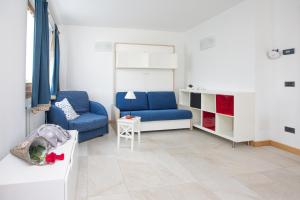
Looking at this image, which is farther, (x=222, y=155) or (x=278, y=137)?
(x=278, y=137)

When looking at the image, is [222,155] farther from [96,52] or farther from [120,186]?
[96,52]

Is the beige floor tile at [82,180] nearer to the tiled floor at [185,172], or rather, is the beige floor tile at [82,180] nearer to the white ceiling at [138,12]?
the tiled floor at [185,172]

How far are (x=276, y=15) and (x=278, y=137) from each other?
2037 millimetres

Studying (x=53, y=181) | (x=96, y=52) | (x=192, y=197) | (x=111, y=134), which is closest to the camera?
(x=53, y=181)

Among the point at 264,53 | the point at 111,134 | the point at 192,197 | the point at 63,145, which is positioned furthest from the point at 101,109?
the point at 264,53

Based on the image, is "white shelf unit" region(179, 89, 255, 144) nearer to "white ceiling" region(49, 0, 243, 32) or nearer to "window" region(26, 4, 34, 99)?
"white ceiling" region(49, 0, 243, 32)

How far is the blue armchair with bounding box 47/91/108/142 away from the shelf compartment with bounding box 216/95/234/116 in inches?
84.3

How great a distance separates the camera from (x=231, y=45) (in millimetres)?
4270

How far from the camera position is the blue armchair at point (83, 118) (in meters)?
3.62

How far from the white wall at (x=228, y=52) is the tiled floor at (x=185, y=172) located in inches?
50.3

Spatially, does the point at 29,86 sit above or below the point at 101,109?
above

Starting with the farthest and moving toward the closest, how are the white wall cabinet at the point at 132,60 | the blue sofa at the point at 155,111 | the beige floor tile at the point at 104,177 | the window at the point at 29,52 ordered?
the white wall cabinet at the point at 132,60, the blue sofa at the point at 155,111, the window at the point at 29,52, the beige floor tile at the point at 104,177

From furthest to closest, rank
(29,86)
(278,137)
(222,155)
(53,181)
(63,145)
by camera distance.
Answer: (278,137)
(222,155)
(29,86)
(63,145)
(53,181)

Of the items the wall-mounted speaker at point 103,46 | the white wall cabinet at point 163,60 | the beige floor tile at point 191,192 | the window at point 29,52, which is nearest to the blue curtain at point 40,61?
the window at point 29,52
